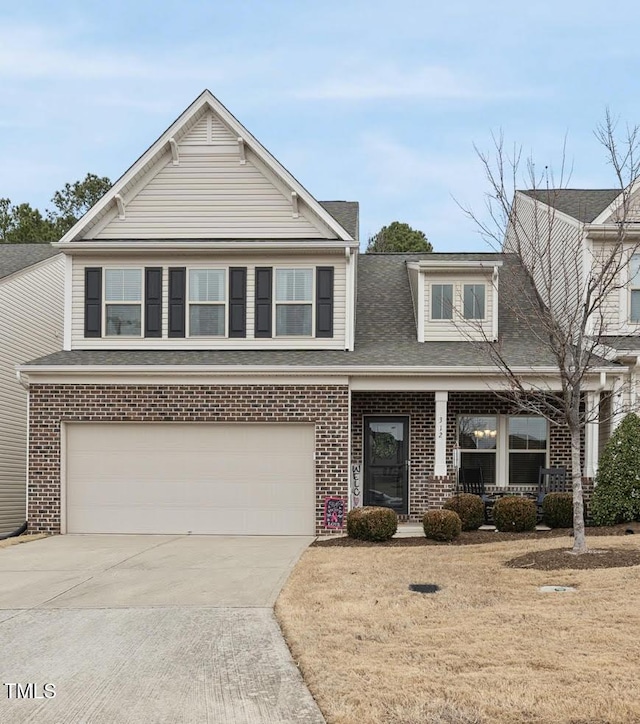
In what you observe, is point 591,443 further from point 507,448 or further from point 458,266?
point 458,266

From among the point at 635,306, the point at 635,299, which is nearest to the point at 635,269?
the point at 635,299

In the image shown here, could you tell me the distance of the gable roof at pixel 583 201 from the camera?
18328mm

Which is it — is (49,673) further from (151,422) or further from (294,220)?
(294,220)

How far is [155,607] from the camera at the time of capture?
9211 millimetres

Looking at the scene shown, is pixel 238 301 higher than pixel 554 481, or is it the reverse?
pixel 238 301

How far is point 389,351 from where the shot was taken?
1750 cm

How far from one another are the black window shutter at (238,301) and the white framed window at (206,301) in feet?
0.50

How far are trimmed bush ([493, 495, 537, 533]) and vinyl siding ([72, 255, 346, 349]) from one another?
4665 mm

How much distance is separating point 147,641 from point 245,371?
29.7 feet

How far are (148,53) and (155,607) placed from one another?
1425cm

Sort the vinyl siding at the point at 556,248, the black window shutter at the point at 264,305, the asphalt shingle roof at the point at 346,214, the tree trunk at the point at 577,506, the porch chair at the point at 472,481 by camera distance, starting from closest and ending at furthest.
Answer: the tree trunk at the point at 577,506
the vinyl siding at the point at 556,248
the porch chair at the point at 472,481
the black window shutter at the point at 264,305
the asphalt shingle roof at the point at 346,214

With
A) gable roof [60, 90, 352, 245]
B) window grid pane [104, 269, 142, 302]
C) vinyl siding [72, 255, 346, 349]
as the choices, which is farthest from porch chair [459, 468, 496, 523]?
window grid pane [104, 269, 142, 302]

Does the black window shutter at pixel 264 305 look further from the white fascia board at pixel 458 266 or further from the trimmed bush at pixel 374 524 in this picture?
the trimmed bush at pixel 374 524

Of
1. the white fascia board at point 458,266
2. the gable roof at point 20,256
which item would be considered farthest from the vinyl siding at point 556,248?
the gable roof at point 20,256
